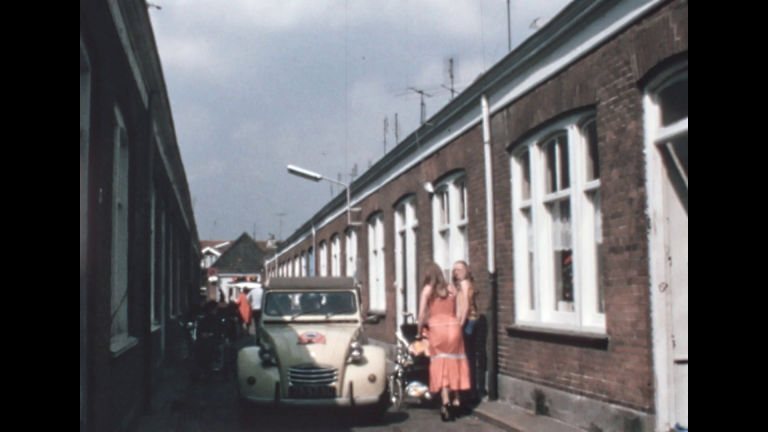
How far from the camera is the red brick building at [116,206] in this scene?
746cm

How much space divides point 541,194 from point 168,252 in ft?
44.4

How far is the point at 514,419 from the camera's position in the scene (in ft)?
32.8

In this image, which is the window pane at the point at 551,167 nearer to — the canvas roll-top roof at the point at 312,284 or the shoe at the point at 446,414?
the shoe at the point at 446,414

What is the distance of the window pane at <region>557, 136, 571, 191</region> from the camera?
1017 cm

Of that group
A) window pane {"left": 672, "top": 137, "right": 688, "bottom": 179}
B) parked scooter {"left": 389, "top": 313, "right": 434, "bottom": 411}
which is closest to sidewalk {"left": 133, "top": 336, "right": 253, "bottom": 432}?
parked scooter {"left": 389, "top": 313, "right": 434, "bottom": 411}

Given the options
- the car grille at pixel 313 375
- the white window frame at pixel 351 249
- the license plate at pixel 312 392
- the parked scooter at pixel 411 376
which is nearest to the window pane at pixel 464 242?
the parked scooter at pixel 411 376

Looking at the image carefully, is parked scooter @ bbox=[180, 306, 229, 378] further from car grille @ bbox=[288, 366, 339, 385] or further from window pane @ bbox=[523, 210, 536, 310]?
window pane @ bbox=[523, 210, 536, 310]

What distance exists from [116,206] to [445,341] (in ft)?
14.0

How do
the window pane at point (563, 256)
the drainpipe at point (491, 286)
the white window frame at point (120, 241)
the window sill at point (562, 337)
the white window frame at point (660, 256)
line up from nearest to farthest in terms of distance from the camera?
the white window frame at point (660, 256), the window sill at point (562, 337), the white window frame at point (120, 241), the window pane at point (563, 256), the drainpipe at point (491, 286)

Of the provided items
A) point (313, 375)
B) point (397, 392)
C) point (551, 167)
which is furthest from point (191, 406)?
point (551, 167)

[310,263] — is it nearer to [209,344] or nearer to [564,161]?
[209,344]

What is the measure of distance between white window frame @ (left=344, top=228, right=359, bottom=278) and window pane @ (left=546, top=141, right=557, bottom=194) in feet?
51.4

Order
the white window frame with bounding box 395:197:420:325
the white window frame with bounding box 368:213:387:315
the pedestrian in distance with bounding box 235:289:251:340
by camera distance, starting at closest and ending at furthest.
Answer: the white window frame with bounding box 395:197:420:325 → the white window frame with bounding box 368:213:387:315 → the pedestrian in distance with bounding box 235:289:251:340

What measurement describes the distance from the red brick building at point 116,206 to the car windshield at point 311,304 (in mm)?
1846
